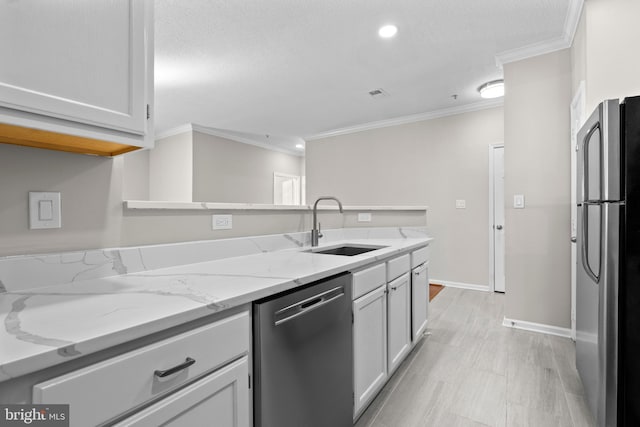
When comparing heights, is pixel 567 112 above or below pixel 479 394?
above

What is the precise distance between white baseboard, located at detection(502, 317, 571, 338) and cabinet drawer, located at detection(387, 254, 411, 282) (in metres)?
1.49

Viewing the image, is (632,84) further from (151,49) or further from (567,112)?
(151,49)

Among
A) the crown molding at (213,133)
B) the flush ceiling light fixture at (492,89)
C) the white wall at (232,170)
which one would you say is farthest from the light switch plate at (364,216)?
the crown molding at (213,133)

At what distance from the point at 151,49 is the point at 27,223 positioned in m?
0.69

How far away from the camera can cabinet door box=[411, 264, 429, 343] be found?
2229 mm

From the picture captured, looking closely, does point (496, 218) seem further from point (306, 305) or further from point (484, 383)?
point (306, 305)

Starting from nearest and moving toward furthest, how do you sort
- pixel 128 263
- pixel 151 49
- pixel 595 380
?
pixel 151 49
pixel 128 263
pixel 595 380

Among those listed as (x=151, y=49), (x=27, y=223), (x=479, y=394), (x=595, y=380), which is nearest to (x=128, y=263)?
(x=27, y=223)

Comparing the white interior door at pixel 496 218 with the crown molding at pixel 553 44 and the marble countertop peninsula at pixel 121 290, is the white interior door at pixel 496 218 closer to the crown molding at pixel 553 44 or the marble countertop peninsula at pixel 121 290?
the crown molding at pixel 553 44

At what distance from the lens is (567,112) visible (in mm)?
2635

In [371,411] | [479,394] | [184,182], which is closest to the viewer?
[371,411]

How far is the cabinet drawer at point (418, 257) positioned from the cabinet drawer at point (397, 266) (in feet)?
0.26

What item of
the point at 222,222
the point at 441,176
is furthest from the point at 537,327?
the point at 222,222

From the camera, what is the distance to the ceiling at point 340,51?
233 centimetres
